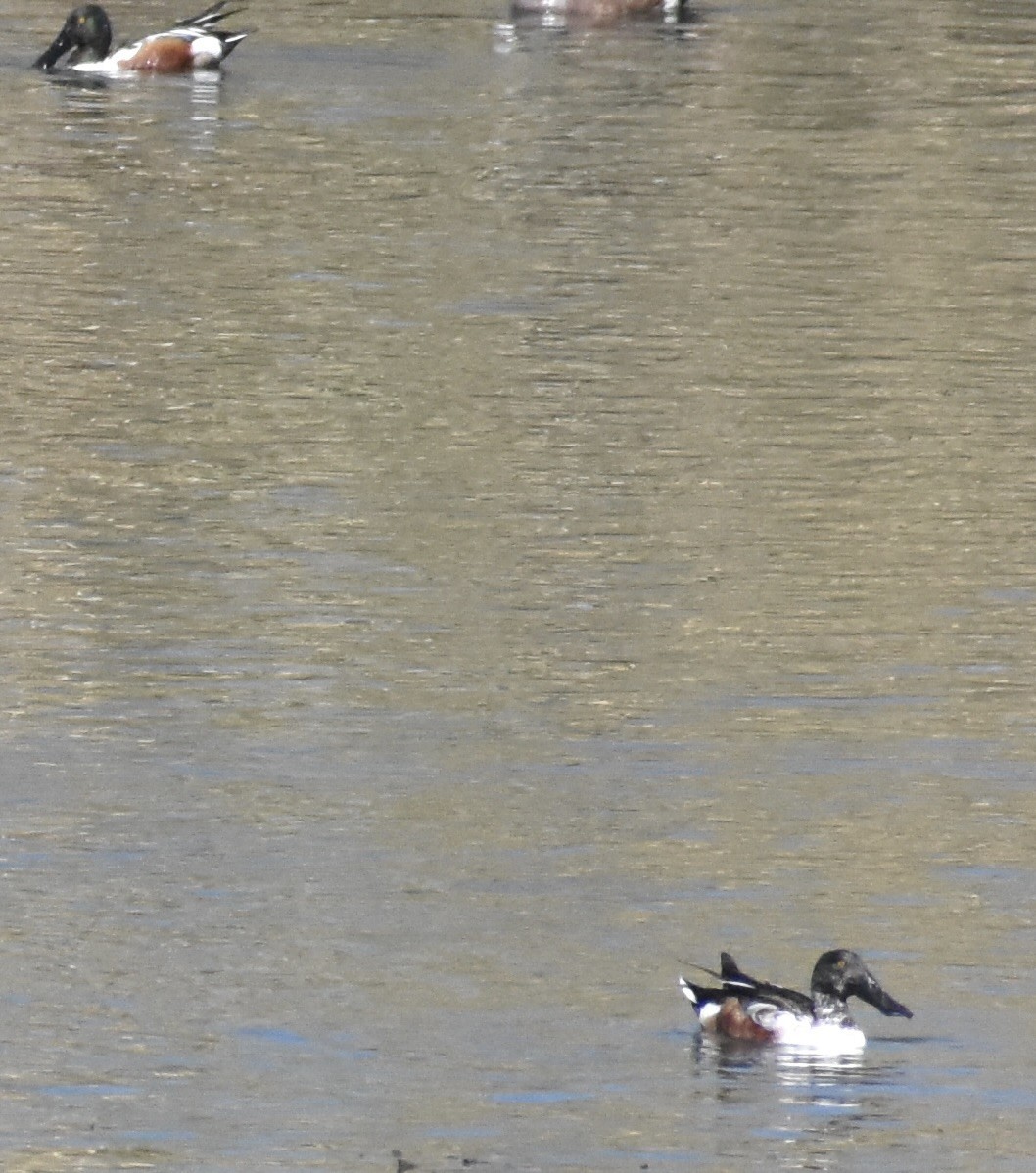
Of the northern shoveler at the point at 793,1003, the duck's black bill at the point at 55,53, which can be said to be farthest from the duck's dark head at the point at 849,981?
the duck's black bill at the point at 55,53

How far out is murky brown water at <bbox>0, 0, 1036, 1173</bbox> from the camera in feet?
29.7

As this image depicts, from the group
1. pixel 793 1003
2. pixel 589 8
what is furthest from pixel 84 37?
pixel 793 1003

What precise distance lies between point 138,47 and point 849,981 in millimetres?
19638

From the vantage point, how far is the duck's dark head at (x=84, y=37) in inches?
1057

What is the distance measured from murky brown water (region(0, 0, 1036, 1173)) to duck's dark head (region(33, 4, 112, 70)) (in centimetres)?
256

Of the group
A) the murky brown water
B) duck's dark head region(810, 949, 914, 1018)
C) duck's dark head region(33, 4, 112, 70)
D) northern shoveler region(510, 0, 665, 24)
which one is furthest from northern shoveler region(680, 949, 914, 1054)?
northern shoveler region(510, 0, 665, 24)

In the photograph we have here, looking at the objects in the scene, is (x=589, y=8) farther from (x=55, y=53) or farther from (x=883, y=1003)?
(x=883, y=1003)

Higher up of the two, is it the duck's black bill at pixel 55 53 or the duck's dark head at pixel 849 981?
the duck's black bill at pixel 55 53

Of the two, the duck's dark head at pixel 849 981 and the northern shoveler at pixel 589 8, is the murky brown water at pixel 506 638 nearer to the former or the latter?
the duck's dark head at pixel 849 981

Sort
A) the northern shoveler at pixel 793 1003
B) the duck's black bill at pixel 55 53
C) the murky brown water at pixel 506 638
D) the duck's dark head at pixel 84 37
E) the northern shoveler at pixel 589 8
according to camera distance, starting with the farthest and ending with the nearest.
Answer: the northern shoveler at pixel 589 8 < the duck's black bill at pixel 55 53 < the duck's dark head at pixel 84 37 < the northern shoveler at pixel 793 1003 < the murky brown water at pixel 506 638

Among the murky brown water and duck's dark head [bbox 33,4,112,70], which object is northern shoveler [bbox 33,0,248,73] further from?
the murky brown water

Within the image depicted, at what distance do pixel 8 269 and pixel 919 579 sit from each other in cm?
763

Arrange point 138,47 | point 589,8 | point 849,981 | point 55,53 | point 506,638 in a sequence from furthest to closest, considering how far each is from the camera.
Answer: point 589,8
point 138,47
point 55,53
point 506,638
point 849,981

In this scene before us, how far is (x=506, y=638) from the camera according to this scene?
12836 mm
